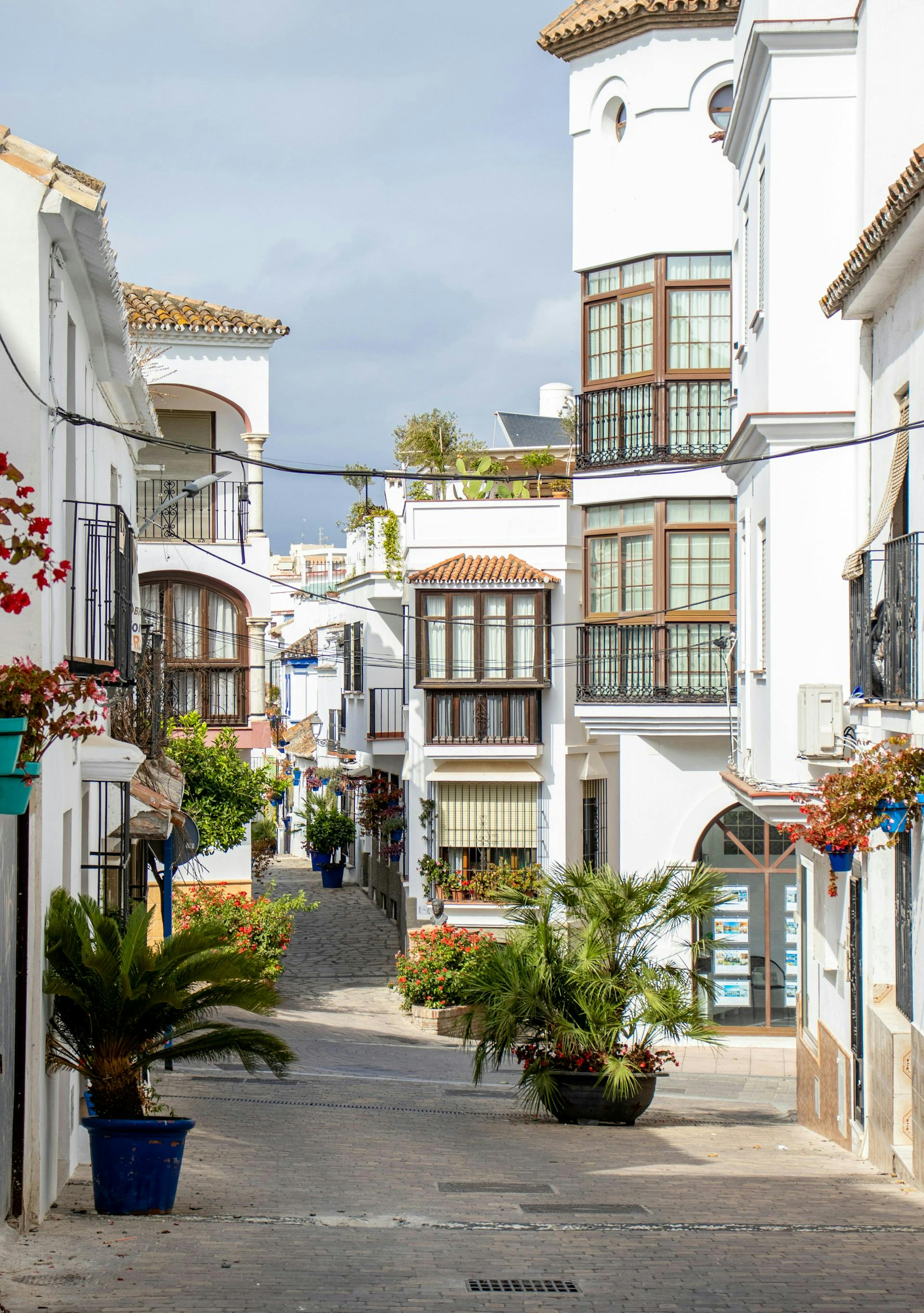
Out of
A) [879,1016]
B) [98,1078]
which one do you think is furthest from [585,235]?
[98,1078]

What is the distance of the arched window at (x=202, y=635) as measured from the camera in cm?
2916

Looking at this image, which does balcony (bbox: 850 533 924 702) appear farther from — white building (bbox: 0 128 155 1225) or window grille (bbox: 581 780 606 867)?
window grille (bbox: 581 780 606 867)

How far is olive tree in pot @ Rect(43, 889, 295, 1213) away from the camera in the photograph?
998cm

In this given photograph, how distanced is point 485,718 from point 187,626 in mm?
5948

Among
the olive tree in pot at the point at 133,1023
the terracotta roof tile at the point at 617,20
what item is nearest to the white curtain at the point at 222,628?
the terracotta roof tile at the point at 617,20

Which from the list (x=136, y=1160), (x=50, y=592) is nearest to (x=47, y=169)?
(x=50, y=592)

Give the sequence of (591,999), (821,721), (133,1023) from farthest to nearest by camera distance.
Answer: (591,999)
(821,721)
(133,1023)

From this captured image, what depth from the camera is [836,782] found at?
11.2 m

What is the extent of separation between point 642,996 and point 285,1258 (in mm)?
7830

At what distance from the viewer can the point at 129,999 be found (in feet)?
32.9

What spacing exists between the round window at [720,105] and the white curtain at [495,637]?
980 cm

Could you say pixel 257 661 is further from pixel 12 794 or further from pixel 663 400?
pixel 12 794

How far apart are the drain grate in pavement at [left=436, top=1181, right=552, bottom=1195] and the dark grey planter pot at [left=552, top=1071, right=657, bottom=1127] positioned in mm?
3612

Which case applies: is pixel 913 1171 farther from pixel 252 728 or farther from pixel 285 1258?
pixel 252 728
